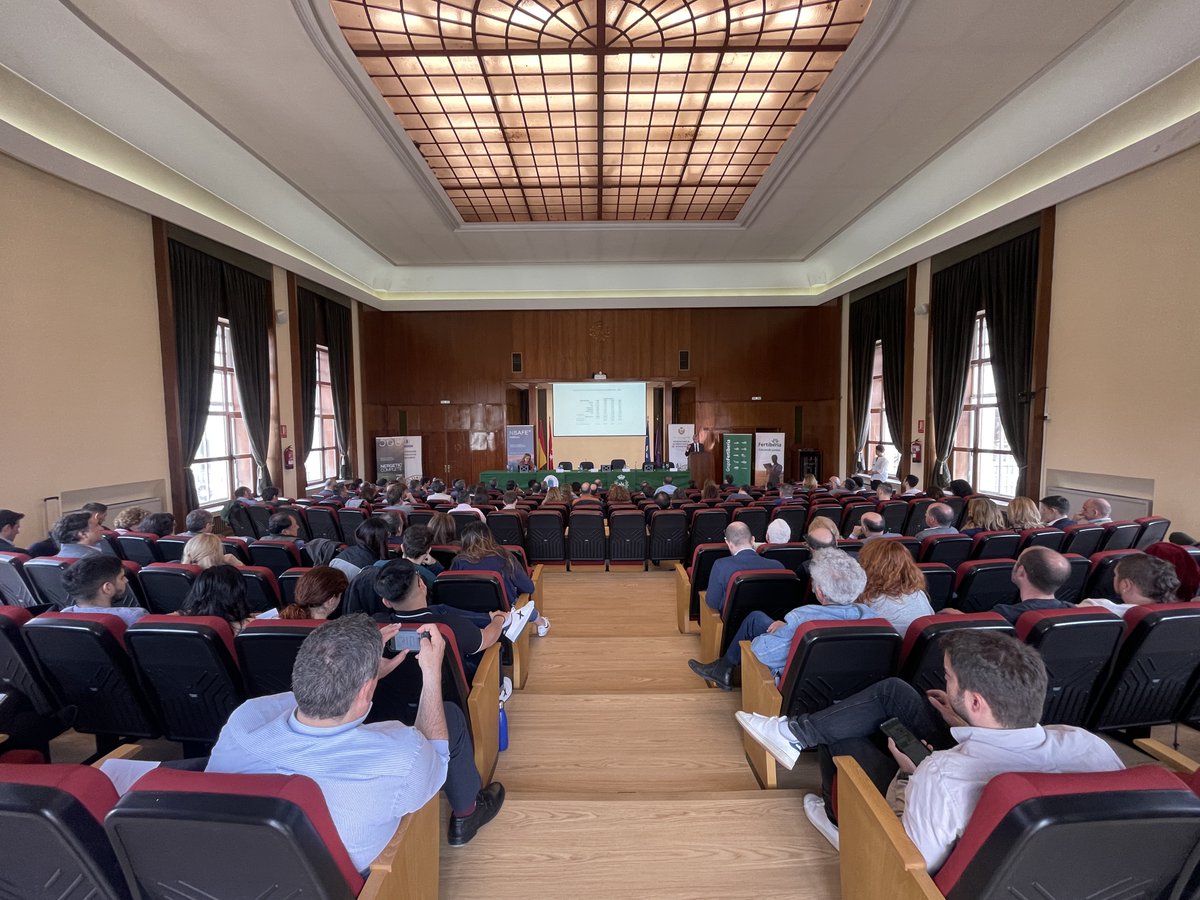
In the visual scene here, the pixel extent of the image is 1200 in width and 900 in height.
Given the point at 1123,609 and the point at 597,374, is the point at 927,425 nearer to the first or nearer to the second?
the point at 597,374

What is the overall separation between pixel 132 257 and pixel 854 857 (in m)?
9.72

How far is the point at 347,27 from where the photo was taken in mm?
5301

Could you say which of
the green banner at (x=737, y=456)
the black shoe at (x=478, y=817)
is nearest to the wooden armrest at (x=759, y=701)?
the black shoe at (x=478, y=817)

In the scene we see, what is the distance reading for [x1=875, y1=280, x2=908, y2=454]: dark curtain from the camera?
38.7 ft

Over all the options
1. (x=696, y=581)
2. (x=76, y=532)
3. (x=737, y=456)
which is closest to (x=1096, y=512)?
(x=696, y=581)

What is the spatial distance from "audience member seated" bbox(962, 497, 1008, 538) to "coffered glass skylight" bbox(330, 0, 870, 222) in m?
4.80

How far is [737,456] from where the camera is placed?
14.8 m

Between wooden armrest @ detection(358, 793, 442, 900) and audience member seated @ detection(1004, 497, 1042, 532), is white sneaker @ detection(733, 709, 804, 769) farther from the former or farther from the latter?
audience member seated @ detection(1004, 497, 1042, 532)

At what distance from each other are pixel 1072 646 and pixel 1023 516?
→ 346 cm

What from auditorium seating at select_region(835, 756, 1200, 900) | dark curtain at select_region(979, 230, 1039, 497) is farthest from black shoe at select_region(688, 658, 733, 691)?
dark curtain at select_region(979, 230, 1039, 497)

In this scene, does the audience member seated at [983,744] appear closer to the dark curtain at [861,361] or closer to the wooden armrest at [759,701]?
the wooden armrest at [759,701]

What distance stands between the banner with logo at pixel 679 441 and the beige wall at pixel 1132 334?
8317 millimetres

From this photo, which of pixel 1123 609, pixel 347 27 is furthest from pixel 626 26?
pixel 1123 609

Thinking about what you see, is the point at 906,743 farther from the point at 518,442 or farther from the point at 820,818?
the point at 518,442
